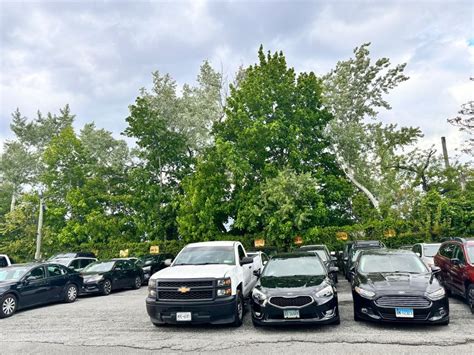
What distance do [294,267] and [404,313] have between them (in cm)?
256

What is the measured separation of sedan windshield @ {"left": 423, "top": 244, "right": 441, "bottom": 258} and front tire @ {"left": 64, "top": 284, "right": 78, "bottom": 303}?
13.0m

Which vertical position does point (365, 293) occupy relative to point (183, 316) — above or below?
above

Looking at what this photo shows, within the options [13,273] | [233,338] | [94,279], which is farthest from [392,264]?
[94,279]

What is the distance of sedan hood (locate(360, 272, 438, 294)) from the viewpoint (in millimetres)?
7125

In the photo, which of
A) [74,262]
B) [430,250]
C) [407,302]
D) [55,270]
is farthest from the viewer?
[74,262]

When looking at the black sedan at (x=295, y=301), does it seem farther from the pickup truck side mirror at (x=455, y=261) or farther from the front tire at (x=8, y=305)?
the front tire at (x=8, y=305)

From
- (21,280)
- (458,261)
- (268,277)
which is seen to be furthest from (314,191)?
(21,280)

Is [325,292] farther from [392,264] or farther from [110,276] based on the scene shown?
[110,276]

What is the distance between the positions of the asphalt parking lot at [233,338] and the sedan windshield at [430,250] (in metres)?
4.92

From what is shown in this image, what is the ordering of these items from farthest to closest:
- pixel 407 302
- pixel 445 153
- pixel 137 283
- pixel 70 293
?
1. pixel 445 153
2. pixel 137 283
3. pixel 70 293
4. pixel 407 302

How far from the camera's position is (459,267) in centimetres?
937

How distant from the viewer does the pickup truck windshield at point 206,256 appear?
8.76 metres

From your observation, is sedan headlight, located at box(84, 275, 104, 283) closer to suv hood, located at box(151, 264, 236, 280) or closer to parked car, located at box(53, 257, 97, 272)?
parked car, located at box(53, 257, 97, 272)

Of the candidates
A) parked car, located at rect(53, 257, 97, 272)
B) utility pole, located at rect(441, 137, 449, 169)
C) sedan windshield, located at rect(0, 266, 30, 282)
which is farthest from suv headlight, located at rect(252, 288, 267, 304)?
utility pole, located at rect(441, 137, 449, 169)
